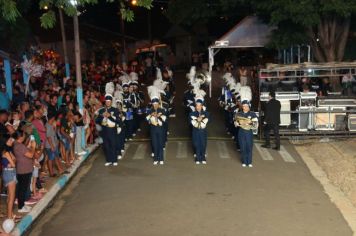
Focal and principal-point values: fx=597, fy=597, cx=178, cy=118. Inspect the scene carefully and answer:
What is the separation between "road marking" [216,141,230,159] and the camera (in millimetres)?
16375

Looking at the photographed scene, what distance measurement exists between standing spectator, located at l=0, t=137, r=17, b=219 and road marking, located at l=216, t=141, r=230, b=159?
23.8 feet

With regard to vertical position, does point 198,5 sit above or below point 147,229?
above

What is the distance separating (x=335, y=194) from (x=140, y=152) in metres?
6.68

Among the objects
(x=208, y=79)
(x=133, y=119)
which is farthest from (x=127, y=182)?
(x=208, y=79)

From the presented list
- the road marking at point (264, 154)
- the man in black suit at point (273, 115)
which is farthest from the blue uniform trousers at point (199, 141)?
the man in black suit at point (273, 115)

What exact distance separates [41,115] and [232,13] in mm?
18581

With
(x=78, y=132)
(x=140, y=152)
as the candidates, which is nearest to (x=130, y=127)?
(x=140, y=152)

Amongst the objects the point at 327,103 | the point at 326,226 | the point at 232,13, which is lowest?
the point at 326,226

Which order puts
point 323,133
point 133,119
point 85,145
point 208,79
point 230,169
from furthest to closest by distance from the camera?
1. point 208,79
2. point 133,119
3. point 323,133
4. point 85,145
5. point 230,169

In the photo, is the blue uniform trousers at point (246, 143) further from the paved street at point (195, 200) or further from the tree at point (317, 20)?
the tree at point (317, 20)

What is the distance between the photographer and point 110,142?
15.3 meters

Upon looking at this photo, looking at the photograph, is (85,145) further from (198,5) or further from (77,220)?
(198,5)

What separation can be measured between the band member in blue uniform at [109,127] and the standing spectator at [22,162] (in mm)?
4455

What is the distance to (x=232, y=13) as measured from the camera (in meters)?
29.8
